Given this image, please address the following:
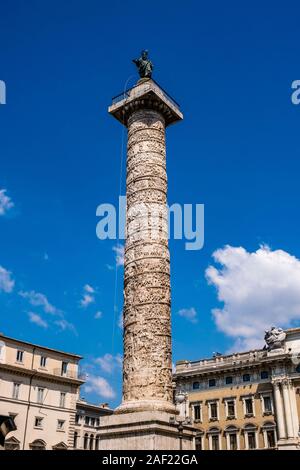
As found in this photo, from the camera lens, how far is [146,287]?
15594 millimetres

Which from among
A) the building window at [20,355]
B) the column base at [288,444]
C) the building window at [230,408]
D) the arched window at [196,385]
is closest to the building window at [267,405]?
the column base at [288,444]

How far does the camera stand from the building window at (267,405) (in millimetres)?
36219

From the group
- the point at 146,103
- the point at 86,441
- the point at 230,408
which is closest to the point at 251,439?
the point at 230,408

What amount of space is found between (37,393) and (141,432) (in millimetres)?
18699

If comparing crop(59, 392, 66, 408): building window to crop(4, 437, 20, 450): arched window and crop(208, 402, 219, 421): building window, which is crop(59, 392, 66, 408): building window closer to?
crop(4, 437, 20, 450): arched window

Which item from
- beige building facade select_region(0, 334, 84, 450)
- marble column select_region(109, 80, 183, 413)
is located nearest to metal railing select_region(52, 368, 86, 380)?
beige building facade select_region(0, 334, 84, 450)

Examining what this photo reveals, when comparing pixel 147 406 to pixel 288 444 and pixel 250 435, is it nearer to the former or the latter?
pixel 288 444

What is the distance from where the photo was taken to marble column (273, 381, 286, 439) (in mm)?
34812

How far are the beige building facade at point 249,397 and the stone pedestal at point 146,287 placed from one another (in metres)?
22.7

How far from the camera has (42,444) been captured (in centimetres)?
2941

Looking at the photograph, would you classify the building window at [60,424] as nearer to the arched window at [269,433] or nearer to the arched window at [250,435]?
the arched window at [250,435]

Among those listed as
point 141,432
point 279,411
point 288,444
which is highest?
point 279,411

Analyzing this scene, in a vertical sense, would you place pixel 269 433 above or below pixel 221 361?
below
